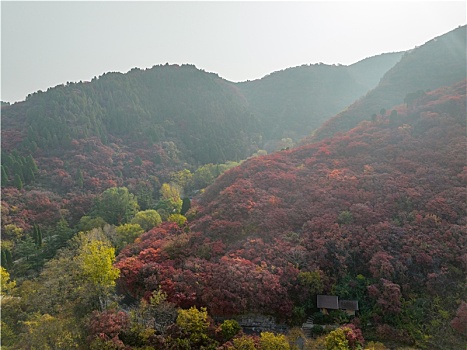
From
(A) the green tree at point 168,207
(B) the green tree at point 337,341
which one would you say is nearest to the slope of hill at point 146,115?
(A) the green tree at point 168,207

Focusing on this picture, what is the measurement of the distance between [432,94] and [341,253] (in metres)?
40.6

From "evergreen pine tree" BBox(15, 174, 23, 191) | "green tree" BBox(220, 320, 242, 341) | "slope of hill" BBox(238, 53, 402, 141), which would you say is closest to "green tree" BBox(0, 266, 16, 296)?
"green tree" BBox(220, 320, 242, 341)

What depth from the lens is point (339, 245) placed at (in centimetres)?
2411

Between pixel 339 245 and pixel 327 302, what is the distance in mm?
4802

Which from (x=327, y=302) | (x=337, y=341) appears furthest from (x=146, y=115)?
(x=337, y=341)

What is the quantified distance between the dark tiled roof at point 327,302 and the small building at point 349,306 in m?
0.45

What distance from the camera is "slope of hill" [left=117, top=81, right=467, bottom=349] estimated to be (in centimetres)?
2041

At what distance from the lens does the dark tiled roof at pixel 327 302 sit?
811 inches

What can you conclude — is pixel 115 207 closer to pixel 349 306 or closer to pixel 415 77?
pixel 349 306

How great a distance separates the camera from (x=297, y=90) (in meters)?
128

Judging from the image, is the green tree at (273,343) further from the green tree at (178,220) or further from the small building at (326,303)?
the green tree at (178,220)

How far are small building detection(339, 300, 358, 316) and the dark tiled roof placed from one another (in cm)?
45

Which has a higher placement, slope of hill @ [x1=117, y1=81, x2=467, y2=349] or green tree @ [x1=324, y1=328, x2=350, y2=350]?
slope of hill @ [x1=117, y1=81, x2=467, y2=349]

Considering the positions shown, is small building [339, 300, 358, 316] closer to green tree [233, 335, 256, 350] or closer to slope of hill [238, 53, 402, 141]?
green tree [233, 335, 256, 350]
